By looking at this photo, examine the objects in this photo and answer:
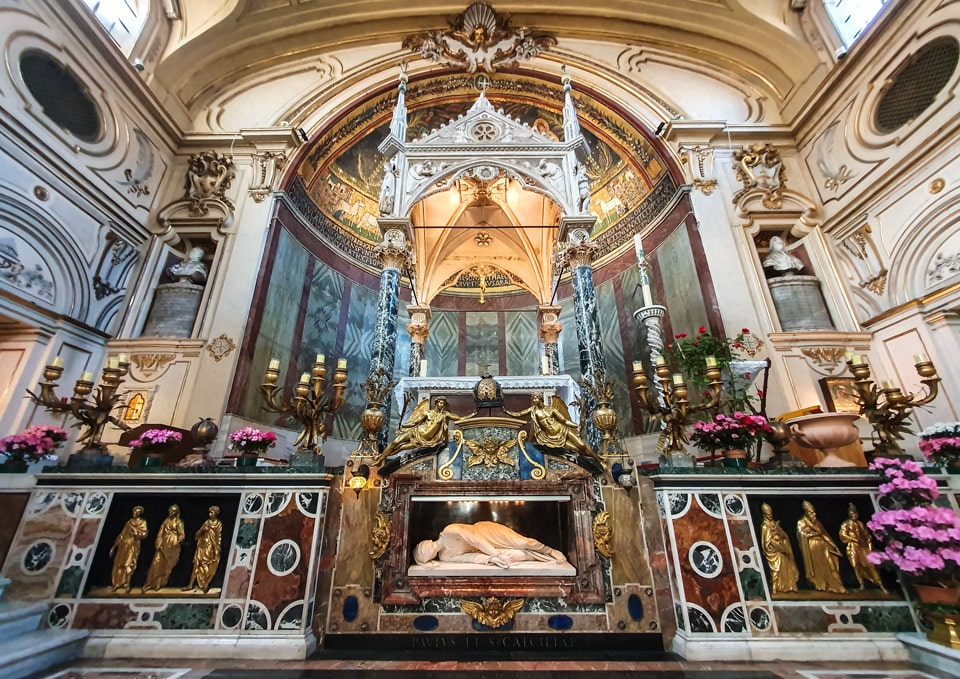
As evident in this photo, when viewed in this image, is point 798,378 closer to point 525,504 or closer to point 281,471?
point 525,504

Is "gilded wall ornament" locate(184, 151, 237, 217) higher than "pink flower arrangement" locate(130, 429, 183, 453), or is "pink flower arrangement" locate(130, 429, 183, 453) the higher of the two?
"gilded wall ornament" locate(184, 151, 237, 217)

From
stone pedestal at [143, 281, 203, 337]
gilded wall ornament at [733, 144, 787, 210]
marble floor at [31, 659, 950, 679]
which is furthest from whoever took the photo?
gilded wall ornament at [733, 144, 787, 210]

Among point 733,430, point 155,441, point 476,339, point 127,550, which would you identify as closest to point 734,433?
point 733,430

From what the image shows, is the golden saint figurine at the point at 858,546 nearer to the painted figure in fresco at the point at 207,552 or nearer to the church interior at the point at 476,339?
the church interior at the point at 476,339

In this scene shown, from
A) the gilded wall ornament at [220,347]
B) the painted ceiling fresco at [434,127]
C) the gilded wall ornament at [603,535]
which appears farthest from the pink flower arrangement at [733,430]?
the gilded wall ornament at [220,347]

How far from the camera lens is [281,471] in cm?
376

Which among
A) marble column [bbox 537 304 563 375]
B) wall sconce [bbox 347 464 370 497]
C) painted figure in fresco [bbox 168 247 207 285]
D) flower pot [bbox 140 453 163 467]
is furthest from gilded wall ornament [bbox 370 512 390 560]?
painted figure in fresco [bbox 168 247 207 285]

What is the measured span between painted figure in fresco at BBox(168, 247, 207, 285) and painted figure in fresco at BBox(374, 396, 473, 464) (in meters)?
6.63

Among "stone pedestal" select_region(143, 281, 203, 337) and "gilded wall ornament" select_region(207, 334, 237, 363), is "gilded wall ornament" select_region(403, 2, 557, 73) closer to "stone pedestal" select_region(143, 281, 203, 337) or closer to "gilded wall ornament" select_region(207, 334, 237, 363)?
"stone pedestal" select_region(143, 281, 203, 337)

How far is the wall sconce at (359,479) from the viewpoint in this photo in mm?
3811

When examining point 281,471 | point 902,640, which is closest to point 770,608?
point 902,640

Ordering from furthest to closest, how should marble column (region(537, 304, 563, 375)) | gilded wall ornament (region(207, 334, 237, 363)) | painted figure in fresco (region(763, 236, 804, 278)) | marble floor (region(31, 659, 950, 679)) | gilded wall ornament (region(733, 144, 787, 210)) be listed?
marble column (region(537, 304, 563, 375)) < gilded wall ornament (region(733, 144, 787, 210)) < painted figure in fresco (region(763, 236, 804, 278)) < gilded wall ornament (region(207, 334, 237, 363)) < marble floor (region(31, 659, 950, 679))

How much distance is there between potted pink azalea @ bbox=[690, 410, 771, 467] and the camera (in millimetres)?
4121

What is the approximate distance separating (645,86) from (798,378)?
26.4 feet
